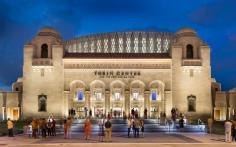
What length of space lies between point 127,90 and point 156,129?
1539 centimetres

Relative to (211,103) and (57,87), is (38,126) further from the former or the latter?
(211,103)

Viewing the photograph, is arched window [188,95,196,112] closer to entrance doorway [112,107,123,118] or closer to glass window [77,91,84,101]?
entrance doorway [112,107,123,118]

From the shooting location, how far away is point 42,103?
64.8 m

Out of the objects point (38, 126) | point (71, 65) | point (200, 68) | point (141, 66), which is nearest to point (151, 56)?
point (141, 66)

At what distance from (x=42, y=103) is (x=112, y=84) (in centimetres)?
982

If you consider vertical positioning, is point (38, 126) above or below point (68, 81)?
below

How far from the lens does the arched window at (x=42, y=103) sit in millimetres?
64562

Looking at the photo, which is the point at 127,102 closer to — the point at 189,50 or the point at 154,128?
the point at 189,50

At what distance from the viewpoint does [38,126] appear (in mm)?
40844

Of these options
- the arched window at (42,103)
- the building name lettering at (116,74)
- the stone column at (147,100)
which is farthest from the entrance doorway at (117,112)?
the arched window at (42,103)

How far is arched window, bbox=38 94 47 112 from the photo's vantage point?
64562 millimetres

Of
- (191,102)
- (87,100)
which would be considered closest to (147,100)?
(191,102)

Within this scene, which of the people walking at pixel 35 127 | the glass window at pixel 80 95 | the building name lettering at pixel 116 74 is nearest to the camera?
the people walking at pixel 35 127

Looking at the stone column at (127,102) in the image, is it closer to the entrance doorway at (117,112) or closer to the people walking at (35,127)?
the entrance doorway at (117,112)
